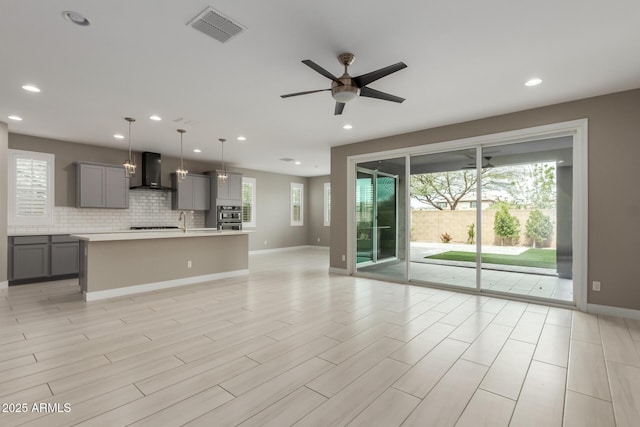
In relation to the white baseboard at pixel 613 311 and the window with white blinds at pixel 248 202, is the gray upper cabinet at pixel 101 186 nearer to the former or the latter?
the window with white blinds at pixel 248 202

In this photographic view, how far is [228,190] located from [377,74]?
665cm

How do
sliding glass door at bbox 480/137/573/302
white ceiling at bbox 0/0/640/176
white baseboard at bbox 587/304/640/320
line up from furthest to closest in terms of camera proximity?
sliding glass door at bbox 480/137/573/302 < white baseboard at bbox 587/304/640/320 < white ceiling at bbox 0/0/640/176

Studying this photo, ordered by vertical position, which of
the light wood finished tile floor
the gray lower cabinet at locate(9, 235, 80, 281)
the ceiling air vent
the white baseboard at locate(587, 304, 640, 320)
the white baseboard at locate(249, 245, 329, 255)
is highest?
the ceiling air vent

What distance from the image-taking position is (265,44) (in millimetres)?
2771

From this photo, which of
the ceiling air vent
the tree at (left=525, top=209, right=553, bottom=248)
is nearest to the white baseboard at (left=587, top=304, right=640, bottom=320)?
the tree at (left=525, top=209, right=553, bottom=248)

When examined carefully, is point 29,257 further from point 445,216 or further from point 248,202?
point 445,216

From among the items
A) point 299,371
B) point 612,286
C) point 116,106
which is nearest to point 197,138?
point 116,106

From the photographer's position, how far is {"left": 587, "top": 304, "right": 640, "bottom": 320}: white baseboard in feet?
12.1

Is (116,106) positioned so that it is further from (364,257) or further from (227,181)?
(364,257)

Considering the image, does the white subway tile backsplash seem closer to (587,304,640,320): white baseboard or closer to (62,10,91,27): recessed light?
(62,10,91,27): recessed light

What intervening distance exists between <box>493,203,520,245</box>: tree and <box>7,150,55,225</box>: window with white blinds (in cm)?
833

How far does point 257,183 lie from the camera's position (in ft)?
33.4

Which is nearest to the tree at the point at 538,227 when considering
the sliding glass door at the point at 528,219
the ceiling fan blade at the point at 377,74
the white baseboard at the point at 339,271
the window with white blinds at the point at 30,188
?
the sliding glass door at the point at 528,219

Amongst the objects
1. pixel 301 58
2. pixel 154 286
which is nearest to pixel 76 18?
pixel 301 58
